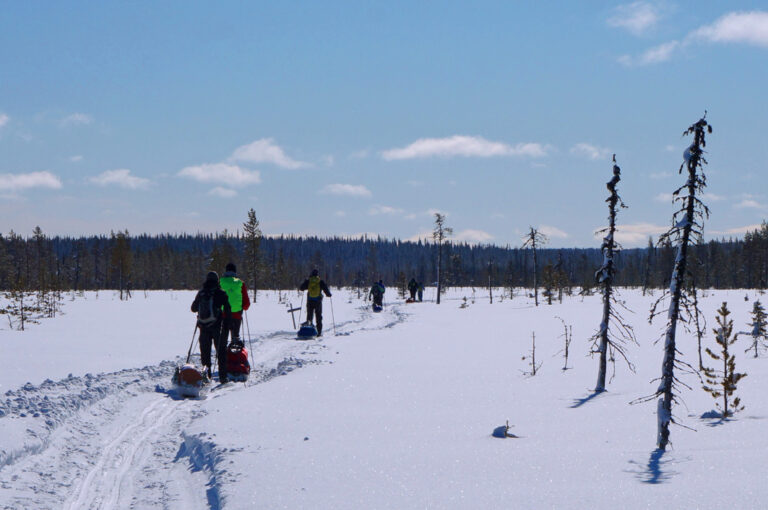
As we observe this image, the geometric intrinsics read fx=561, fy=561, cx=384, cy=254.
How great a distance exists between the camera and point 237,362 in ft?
34.2

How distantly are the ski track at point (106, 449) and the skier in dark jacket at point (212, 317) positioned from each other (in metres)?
0.83

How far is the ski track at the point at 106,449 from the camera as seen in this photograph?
15.4 ft

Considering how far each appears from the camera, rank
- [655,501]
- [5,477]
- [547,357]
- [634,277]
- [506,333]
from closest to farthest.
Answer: [655,501]
[5,477]
[547,357]
[506,333]
[634,277]

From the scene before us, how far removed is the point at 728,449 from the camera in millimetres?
5055

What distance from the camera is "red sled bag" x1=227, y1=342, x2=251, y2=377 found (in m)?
10.4

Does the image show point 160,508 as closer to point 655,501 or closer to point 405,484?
point 405,484

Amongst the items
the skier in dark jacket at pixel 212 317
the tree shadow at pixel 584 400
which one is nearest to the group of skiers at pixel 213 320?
the skier in dark jacket at pixel 212 317

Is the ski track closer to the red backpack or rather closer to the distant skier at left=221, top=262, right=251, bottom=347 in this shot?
the red backpack

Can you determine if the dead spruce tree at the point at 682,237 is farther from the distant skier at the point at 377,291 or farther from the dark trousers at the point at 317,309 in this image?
the distant skier at the point at 377,291

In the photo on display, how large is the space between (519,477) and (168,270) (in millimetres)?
120542

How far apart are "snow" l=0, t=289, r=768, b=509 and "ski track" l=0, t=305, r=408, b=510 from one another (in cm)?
2

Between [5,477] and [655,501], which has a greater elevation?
[655,501]

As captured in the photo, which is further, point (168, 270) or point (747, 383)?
point (168, 270)

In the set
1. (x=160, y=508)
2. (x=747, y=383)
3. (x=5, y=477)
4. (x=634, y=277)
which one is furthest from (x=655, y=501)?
(x=634, y=277)
